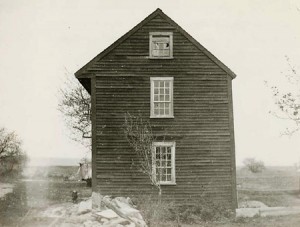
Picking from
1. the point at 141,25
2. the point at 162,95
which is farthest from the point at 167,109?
the point at 141,25

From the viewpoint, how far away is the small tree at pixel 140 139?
14.9 m

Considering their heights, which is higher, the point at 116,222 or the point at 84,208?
the point at 84,208

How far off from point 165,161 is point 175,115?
6.02 ft

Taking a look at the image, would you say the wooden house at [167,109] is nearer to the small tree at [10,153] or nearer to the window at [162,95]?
the window at [162,95]

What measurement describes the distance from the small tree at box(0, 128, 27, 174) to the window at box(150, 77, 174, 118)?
532 centimetres

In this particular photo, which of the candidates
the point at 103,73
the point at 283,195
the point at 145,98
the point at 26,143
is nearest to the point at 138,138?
the point at 145,98

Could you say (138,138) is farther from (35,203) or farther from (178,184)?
(35,203)

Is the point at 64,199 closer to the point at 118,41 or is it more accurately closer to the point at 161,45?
the point at 118,41

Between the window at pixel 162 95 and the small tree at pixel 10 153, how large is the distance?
17.4 ft

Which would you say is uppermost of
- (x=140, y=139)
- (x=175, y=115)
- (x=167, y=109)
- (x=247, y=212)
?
(x=167, y=109)

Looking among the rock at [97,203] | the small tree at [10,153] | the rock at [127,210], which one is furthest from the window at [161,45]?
the small tree at [10,153]

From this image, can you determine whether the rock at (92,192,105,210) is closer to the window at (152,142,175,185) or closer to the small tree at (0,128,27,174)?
the window at (152,142,175,185)

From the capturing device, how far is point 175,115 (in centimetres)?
1527

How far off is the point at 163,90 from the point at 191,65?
149 centimetres
